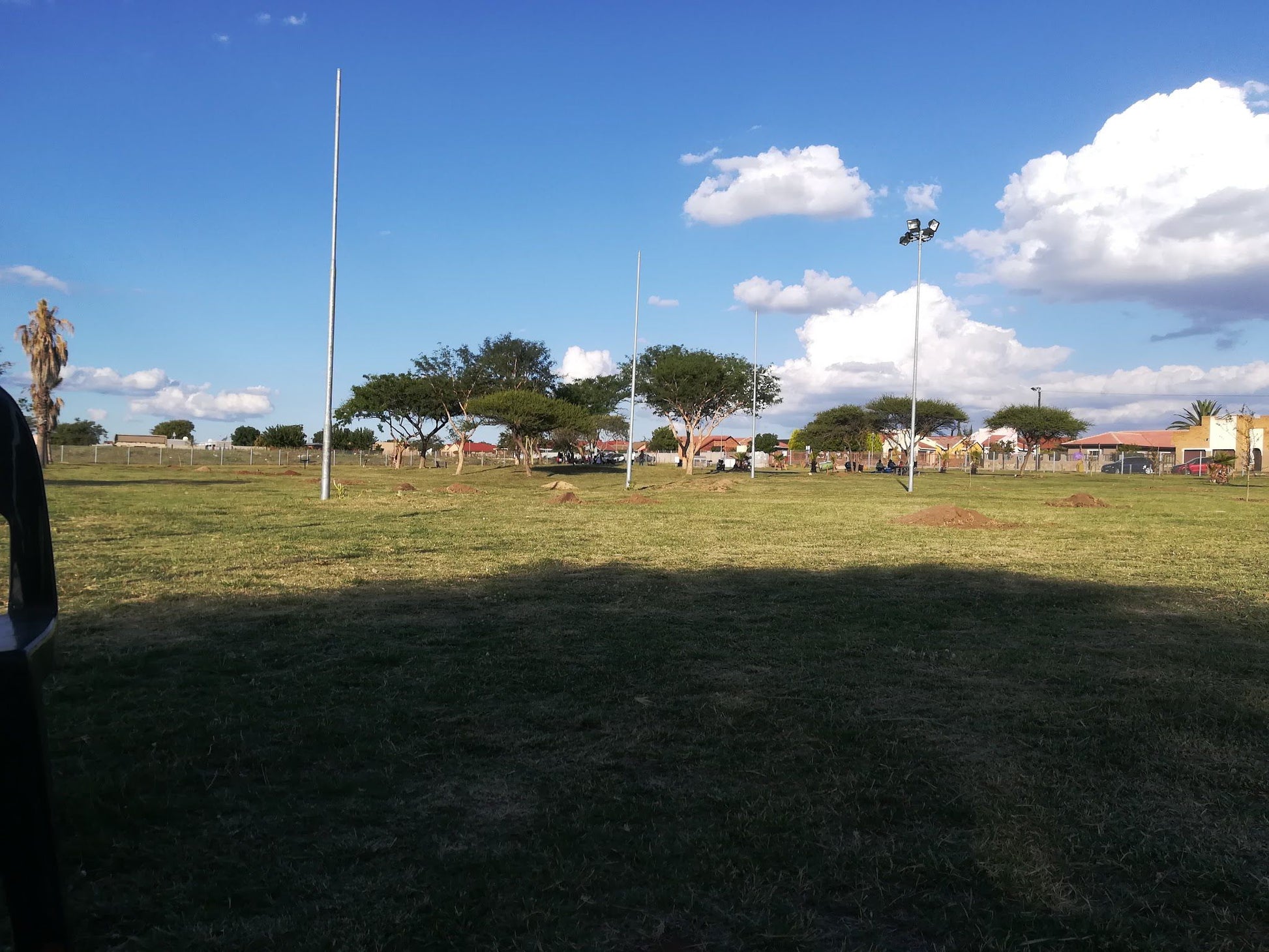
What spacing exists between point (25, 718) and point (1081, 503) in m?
28.4

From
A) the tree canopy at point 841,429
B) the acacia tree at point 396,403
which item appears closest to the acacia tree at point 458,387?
the acacia tree at point 396,403

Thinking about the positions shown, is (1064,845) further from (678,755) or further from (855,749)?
(678,755)

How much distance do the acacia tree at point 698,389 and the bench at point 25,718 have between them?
5701cm

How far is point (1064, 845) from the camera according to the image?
3.32m

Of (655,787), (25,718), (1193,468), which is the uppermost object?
(1193,468)

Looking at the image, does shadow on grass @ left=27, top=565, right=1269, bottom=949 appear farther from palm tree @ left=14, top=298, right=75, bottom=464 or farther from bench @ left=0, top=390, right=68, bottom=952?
palm tree @ left=14, top=298, right=75, bottom=464

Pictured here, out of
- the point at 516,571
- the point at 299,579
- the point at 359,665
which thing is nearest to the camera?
the point at 359,665

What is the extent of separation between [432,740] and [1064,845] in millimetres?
2800

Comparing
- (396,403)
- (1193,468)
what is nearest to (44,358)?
(396,403)

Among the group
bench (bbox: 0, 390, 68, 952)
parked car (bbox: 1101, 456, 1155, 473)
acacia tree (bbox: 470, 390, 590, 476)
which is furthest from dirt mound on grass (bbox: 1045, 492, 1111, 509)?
parked car (bbox: 1101, 456, 1155, 473)

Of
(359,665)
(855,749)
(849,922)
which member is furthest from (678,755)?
(359,665)

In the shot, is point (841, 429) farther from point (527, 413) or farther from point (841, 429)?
point (527, 413)

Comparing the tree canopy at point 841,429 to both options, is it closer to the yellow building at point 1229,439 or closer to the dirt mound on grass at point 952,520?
the yellow building at point 1229,439

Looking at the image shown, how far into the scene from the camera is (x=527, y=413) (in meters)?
54.2
